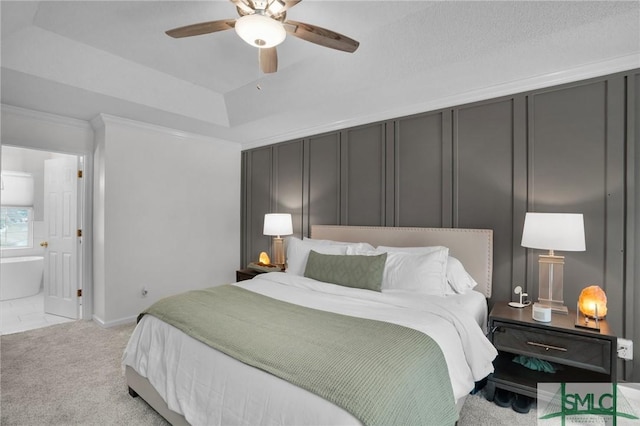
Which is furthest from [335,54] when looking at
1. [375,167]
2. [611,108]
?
[611,108]

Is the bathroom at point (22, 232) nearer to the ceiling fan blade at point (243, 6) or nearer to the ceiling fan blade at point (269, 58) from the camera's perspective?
the ceiling fan blade at point (269, 58)

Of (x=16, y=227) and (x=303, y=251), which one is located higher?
(x=16, y=227)

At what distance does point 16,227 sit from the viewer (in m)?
5.70

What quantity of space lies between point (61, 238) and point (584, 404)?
218 inches

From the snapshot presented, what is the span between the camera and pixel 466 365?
1.86m

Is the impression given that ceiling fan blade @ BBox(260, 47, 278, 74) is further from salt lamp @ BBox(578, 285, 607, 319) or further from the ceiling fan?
salt lamp @ BBox(578, 285, 607, 319)

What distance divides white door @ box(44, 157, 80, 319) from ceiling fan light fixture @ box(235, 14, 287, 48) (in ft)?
11.5

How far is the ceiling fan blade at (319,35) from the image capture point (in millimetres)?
1861

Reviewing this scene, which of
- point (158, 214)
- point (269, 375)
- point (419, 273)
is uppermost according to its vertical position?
point (158, 214)

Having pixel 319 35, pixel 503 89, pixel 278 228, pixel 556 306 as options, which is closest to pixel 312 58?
pixel 319 35

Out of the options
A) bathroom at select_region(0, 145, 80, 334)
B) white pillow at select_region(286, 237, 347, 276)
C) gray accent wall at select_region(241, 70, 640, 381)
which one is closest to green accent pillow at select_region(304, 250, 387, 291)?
white pillow at select_region(286, 237, 347, 276)

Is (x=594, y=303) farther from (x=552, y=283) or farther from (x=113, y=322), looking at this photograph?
(x=113, y=322)

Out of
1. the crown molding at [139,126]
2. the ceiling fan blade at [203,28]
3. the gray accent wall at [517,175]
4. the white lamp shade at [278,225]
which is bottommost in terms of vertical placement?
the white lamp shade at [278,225]

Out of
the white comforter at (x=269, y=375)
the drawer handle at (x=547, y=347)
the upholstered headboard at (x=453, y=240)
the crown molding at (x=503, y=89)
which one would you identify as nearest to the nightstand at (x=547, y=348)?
the drawer handle at (x=547, y=347)
